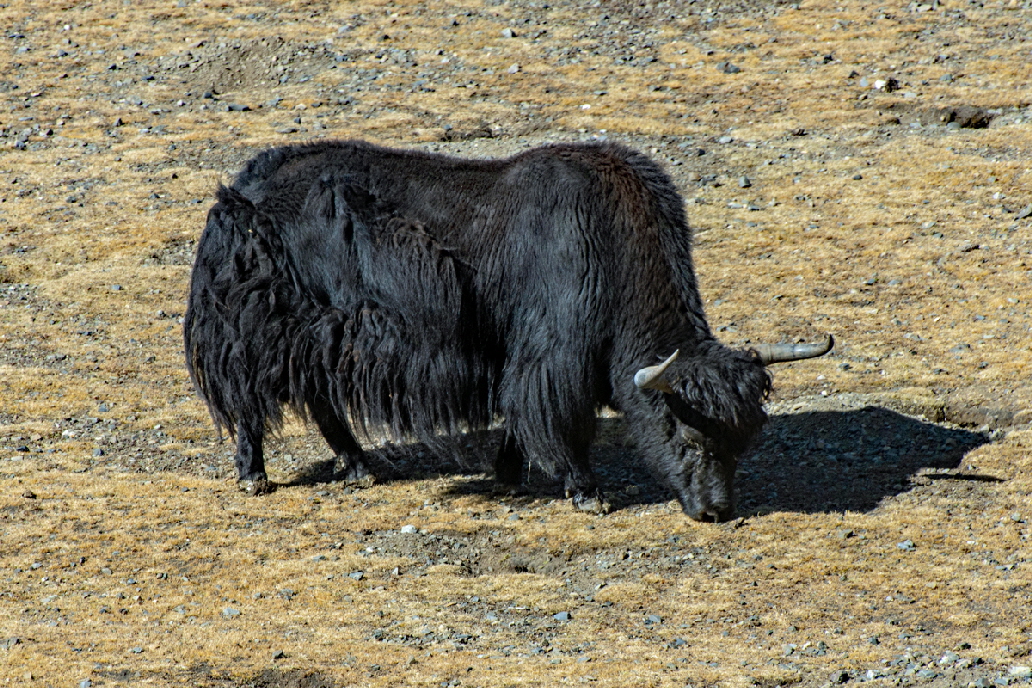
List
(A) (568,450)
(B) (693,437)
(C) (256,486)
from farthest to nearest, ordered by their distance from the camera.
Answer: (C) (256,486), (A) (568,450), (B) (693,437)

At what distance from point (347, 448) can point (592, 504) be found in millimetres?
1605

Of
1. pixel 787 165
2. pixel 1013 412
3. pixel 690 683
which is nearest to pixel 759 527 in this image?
pixel 690 683

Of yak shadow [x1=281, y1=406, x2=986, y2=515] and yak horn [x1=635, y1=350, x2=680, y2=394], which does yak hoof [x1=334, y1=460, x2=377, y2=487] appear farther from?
yak horn [x1=635, y1=350, x2=680, y2=394]

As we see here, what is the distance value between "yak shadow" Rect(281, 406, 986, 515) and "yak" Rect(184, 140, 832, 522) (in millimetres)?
394

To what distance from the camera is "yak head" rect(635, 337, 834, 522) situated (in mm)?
6402

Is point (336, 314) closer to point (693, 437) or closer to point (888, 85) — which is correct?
point (693, 437)

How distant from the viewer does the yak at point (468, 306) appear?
6.73 m

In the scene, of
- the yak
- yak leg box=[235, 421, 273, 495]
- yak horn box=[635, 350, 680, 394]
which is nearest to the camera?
yak horn box=[635, 350, 680, 394]

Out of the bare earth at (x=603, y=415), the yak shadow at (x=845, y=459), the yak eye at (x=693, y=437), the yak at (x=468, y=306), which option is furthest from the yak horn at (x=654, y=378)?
the yak shadow at (x=845, y=459)

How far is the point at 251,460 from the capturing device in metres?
7.34

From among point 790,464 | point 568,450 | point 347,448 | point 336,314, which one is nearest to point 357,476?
point 347,448

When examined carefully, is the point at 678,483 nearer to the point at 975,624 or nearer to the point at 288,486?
the point at 975,624

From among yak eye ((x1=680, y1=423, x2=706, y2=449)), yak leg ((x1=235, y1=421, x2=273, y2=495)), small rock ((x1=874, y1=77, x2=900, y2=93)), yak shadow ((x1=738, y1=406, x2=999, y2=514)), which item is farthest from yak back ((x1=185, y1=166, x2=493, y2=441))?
small rock ((x1=874, y1=77, x2=900, y2=93))

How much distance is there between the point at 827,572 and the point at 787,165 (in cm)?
805
